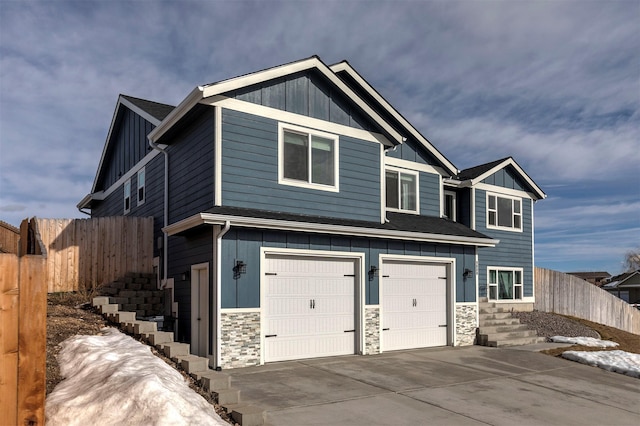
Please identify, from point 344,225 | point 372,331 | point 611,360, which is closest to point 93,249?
point 344,225

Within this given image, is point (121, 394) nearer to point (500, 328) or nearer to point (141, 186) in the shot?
point (141, 186)

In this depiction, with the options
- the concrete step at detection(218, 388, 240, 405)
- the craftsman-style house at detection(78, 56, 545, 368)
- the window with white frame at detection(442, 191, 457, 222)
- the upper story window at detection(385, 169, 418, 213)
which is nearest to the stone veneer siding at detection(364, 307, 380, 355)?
the craftsman-style house at detection(78, 56, 545, 368)

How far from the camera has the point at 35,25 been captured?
1170 centimetres

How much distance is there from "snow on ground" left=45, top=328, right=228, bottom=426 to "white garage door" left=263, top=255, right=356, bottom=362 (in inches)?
150

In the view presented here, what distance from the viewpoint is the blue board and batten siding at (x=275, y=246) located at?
1034 centimetres

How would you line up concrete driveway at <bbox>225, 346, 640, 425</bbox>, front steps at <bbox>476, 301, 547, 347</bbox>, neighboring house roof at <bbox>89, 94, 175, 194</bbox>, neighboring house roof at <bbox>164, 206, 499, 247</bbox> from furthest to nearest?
neighboring house roof at <bbox>89, 94, 175, 194</bbox>, front steps at <bbox>476, 301, 547, 347</bbox>, neighboring house roof at <bbox>164, 206, 499, 247</bbox>, concrete driveway at <bbox>225, 346, 640, 425</bbox>

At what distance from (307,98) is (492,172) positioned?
10.6 meters

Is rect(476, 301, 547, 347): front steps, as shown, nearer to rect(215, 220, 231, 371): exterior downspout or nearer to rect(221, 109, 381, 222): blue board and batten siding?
rect(221, 109, 381, 222): blue board and batten siding

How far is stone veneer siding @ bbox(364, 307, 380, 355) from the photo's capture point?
40.3 ft

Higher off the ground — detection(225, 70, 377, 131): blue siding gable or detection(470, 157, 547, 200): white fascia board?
detection(225, 70, 377, 131): blue siding gable

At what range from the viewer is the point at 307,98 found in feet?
41.1

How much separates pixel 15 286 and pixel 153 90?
17.8 meters

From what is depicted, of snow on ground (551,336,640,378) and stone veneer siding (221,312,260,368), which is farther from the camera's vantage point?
snow on ground (551,336,640,378)

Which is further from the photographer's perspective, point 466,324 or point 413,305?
point 466,324
